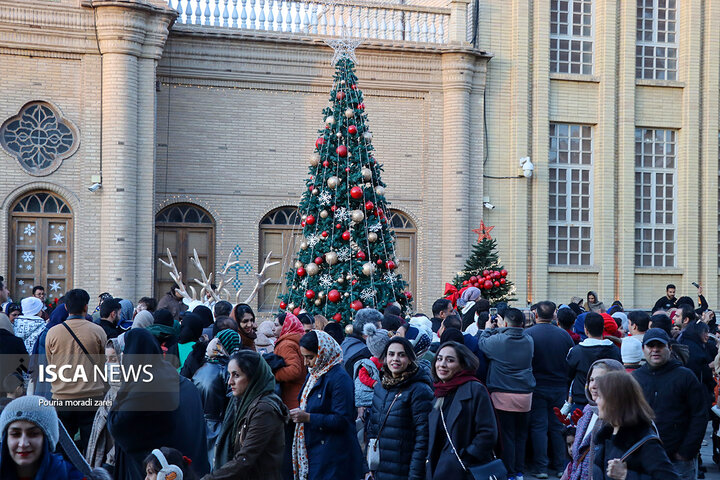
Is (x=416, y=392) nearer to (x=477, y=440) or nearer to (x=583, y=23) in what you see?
(x=477, y=440)

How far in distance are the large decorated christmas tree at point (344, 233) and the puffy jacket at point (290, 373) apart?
584 cm

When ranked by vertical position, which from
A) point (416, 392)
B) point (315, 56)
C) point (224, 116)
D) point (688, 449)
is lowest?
point (688, 449)

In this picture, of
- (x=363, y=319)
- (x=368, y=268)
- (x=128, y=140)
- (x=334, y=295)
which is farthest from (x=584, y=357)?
(x=128, y=140)

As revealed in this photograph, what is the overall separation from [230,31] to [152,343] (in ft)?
48.4

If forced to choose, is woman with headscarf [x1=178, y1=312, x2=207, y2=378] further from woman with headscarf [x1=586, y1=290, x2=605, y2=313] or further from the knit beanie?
woman with headscarf [x1=586, y1=290, x2=605, y2=313]

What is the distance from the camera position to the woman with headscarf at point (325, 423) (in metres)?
6.57

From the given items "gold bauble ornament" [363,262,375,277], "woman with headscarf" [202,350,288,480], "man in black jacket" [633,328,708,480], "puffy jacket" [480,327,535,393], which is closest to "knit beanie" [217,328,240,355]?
"woman with headscarf" [202,350,288,480]

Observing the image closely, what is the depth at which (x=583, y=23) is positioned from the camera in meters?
22.2

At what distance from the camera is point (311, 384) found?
22.1 feet

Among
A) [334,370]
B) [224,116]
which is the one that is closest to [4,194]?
[224,116]

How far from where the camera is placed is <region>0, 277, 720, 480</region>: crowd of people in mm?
4965

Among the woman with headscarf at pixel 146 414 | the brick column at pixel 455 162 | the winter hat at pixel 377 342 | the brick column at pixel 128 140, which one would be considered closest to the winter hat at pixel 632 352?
the winter hat at pixel 377 342

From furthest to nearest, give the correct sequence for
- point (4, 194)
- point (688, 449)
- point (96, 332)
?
point (4, 194) → point (96, 332) → point (688, 449)

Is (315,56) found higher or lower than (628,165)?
higher
